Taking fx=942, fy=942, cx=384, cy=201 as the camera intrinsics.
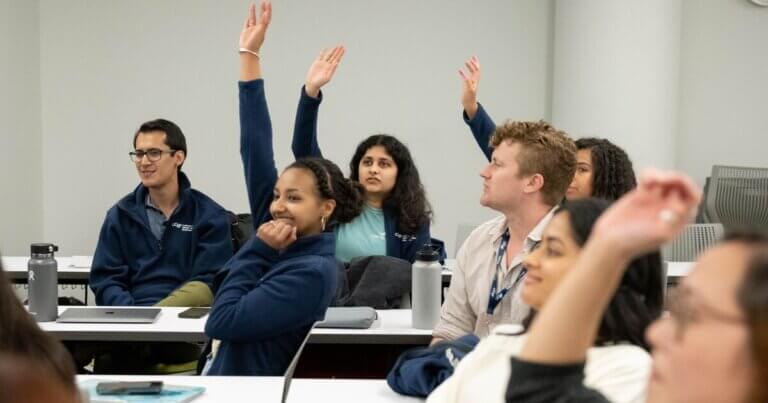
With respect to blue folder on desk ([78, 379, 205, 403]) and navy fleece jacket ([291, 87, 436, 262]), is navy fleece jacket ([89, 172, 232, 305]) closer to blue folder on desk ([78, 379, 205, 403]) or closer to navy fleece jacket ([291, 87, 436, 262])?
navy fleece jacket ([291, 87, 436, 262])

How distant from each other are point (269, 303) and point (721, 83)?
5.31 m

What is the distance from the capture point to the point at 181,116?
6.50 m

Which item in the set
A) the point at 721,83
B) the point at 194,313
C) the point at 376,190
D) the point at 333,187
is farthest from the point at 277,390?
the point at 721,83

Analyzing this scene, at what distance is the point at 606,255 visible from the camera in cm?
93

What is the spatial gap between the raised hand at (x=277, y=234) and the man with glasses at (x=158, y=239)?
1226 millimetres

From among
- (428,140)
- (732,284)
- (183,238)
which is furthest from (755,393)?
(428,140)

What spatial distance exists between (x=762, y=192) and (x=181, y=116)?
157 inches

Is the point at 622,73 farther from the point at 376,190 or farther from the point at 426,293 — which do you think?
the point at 426,293

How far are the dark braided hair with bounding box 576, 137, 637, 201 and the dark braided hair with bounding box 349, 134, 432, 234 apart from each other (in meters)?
0.87

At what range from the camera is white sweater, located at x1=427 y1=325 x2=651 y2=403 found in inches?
57.8

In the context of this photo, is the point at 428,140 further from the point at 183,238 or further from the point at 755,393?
the point at 755,393

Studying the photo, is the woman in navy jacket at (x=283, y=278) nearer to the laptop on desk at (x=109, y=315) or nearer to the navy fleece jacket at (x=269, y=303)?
the navy fleece jacket at (x=269, y=303)

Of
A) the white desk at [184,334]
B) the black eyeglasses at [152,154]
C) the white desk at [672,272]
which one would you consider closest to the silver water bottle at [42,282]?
the white desk at [184,334]

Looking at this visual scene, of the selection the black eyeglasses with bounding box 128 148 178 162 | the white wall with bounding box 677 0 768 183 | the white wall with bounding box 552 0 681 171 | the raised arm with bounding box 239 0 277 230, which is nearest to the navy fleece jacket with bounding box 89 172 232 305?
the black eyeglasses with bounding box 128 148 178 162
